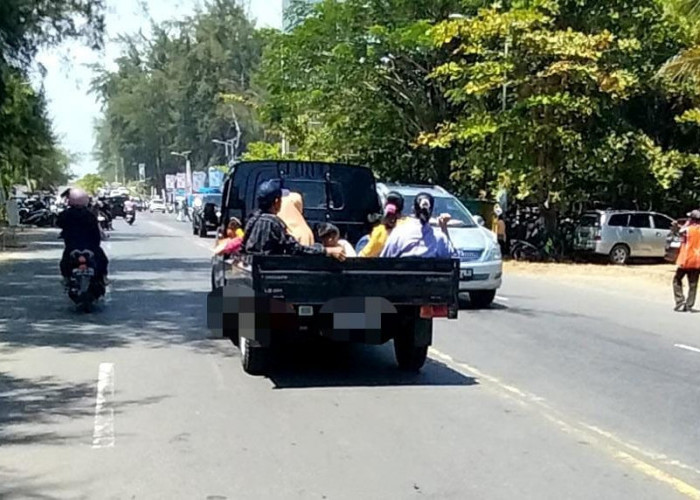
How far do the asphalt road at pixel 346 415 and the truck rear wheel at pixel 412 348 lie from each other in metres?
0.14

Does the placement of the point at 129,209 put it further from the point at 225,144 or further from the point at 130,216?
the point at 225,144

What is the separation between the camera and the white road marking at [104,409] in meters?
7.92

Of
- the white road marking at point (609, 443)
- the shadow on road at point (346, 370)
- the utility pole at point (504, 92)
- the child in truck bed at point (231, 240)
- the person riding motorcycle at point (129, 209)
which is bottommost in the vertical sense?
the white road marking at point (609, 443)

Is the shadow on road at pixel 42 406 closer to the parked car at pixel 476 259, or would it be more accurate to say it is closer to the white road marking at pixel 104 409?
the white road marking at pixel 104 409

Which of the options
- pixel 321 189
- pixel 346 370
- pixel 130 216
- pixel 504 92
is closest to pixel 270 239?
pixel 346 370

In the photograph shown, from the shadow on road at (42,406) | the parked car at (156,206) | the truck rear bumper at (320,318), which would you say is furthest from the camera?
the parked car at (156,206)

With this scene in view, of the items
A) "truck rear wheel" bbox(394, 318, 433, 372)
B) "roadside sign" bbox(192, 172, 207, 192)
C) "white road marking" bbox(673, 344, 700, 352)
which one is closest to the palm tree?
"white road marking" bbox(673, 344, 700, 352)

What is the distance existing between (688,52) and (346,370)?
57.0 feet

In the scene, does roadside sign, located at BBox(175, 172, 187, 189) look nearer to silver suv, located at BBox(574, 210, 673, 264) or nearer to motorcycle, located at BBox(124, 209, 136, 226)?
motorcycle, located at BBox(124, 209, 136, 226)

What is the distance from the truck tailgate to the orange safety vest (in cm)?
962

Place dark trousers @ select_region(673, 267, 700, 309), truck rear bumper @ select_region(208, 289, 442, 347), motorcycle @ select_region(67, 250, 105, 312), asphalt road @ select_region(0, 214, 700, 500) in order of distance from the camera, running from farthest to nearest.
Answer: dark trousers @ select_region(673, 267, 700, 309) < motorcycle @ select_region(67, 250, 105, 312) < truck rear bumper @ select_region(208, 289, 442, 347) < asphalt road @ select_region(0, 214, 700, 500)

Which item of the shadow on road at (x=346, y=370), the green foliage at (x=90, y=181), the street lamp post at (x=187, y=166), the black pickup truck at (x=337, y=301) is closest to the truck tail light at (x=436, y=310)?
the black pickup truck at (x=337, y=301)

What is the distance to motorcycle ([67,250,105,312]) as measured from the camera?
15.6 m

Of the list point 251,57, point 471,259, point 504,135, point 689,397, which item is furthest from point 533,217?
point 251,57
